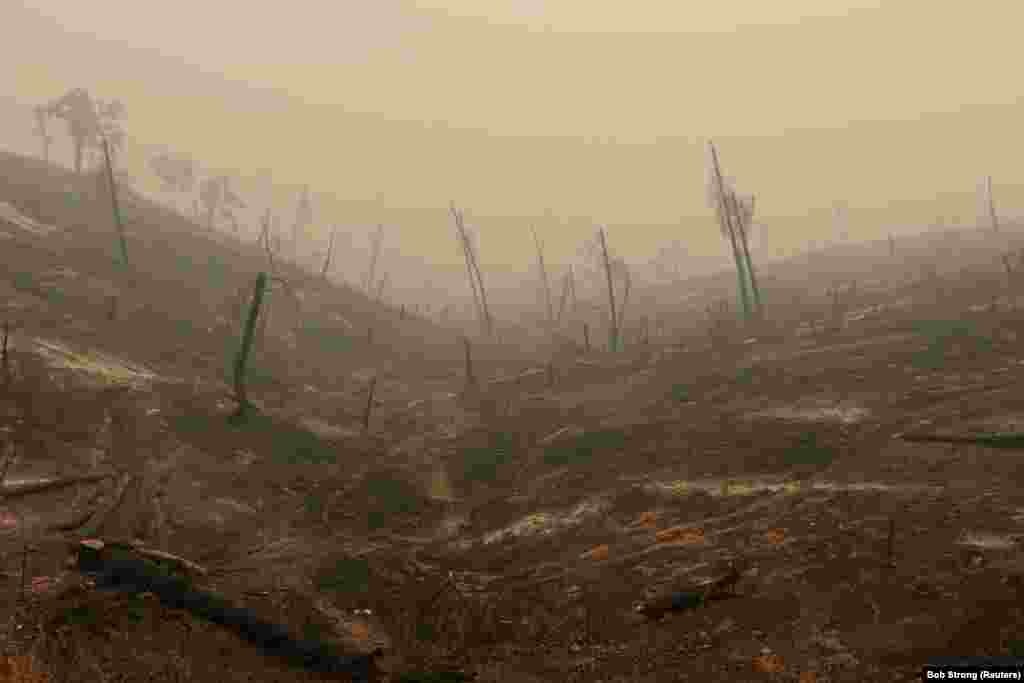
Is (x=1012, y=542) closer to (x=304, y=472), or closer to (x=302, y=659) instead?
(x=302, y=659)

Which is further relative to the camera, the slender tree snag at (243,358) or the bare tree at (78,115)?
the bare tree at (78,115)

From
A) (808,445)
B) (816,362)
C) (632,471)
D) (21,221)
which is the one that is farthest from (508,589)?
→ (21,221)

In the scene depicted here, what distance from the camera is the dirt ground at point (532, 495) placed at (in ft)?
44.5

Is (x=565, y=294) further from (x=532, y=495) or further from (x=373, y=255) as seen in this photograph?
(x=532, y=495)

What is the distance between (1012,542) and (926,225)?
148436 millimetres

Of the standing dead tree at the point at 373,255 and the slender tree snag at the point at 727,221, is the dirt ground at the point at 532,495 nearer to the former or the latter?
the slender tree snag at the point at 727,221

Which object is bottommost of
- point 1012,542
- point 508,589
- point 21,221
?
point 508,589

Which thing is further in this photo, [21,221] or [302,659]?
[21,221]

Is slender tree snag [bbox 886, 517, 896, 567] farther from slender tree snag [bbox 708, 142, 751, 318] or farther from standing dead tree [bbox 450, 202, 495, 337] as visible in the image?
standing dead tree [bbox 450, 202, 495, 337]

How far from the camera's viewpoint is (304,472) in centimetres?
2755

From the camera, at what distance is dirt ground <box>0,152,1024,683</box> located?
44.5 feet

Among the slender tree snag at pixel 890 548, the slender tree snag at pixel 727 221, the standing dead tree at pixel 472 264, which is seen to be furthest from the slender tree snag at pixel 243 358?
the slender tree snag at pixel 727 221

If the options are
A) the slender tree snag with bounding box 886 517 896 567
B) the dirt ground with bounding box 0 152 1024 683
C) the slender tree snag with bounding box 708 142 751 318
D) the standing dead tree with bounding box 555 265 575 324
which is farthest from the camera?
the standing dead tree with bounding box 555 265 575 324

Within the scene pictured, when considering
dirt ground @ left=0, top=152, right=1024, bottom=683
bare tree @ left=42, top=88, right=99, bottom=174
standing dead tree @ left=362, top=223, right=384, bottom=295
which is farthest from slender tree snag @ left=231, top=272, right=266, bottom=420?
bare tree @ left=42, top=88, right=99, bottom=174
